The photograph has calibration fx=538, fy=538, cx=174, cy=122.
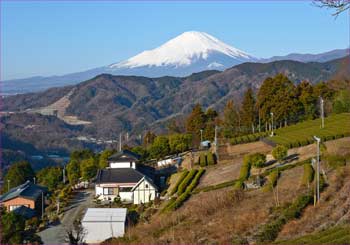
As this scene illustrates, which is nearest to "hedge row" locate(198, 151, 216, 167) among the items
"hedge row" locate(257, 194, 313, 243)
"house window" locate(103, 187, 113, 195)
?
"house window" locate(103, 187, 113, 195)

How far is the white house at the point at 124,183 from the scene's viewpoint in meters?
18.9

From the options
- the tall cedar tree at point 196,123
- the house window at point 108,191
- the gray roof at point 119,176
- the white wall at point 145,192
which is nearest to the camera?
the white wall at point 145,192

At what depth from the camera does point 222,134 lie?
2845 cm

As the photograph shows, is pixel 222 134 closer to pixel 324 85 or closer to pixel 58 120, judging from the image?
pixel 324 85

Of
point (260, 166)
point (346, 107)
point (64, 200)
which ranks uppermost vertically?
point (346, 107)

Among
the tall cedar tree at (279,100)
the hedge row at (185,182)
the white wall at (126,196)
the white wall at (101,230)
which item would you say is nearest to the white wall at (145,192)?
the white wall at (126,196)

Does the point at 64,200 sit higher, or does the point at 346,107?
the point at 346,107

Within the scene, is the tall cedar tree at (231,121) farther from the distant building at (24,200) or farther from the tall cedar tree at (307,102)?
the distant building at (24,200)

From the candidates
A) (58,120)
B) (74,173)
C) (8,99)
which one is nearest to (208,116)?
(74,173)

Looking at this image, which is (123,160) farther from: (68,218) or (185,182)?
(68,218)

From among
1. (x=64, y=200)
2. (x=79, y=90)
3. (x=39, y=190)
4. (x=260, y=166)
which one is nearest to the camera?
(x=260, y=166)

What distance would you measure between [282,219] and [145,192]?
8.90 metres

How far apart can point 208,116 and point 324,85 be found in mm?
6385

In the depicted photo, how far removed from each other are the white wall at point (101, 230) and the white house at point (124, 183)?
16.1 ft
